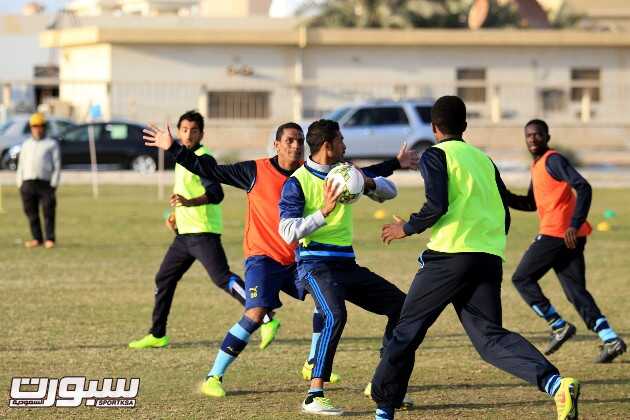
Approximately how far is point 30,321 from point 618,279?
22.5ft

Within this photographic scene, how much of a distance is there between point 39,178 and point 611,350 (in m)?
10.8

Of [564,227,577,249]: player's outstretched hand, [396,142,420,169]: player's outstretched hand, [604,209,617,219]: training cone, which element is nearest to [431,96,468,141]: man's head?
[396,142,420,169]: player's outstretched hand

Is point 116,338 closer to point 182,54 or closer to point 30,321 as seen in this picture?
point 30,321

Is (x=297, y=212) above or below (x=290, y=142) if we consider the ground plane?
below

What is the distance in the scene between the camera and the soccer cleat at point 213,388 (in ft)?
28.9

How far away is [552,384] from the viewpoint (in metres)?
7.54

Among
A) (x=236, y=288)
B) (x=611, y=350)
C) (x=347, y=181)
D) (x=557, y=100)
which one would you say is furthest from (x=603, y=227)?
(x=557, y=100)

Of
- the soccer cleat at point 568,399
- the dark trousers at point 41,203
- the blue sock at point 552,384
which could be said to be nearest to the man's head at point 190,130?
the blue sock at point 552,384

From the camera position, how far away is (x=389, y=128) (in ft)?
120

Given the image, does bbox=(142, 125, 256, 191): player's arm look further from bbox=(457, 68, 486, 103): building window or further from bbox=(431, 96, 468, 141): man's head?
bbox=(457, 68, 486, 103): building window

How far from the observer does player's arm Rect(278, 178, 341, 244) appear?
795 cm

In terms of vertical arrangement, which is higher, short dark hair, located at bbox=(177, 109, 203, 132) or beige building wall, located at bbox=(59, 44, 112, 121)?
short dark hair, located at bbox=(177, 109, 203, 132)

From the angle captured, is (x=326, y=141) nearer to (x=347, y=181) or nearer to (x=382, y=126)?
(x=347, y=181)

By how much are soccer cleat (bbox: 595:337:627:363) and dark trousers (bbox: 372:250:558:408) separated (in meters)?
2.74
